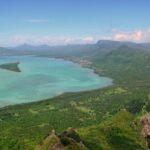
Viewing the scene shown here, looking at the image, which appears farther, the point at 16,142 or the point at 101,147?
the point at 16,142

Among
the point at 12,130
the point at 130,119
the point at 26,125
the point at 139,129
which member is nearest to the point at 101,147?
the point at 139,129

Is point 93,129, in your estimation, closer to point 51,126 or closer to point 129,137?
point 129,137

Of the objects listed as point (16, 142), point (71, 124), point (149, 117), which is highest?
point (149, 117)

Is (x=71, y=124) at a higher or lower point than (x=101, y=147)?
lower

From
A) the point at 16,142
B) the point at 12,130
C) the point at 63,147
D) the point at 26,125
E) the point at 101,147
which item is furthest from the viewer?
the point at 26,125

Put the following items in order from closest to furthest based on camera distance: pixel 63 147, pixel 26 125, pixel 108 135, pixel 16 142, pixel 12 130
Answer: pixel 63 147 < pixel 108 135 < pixel 16 142 < pixel 12 130 < pixel 26 125

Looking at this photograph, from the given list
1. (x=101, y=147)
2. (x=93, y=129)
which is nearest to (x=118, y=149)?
(x=101, y=147)

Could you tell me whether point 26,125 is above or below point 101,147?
below

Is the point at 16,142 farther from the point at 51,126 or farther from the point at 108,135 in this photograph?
the point at 51,126

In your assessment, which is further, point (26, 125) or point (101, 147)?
point (26, 125)
